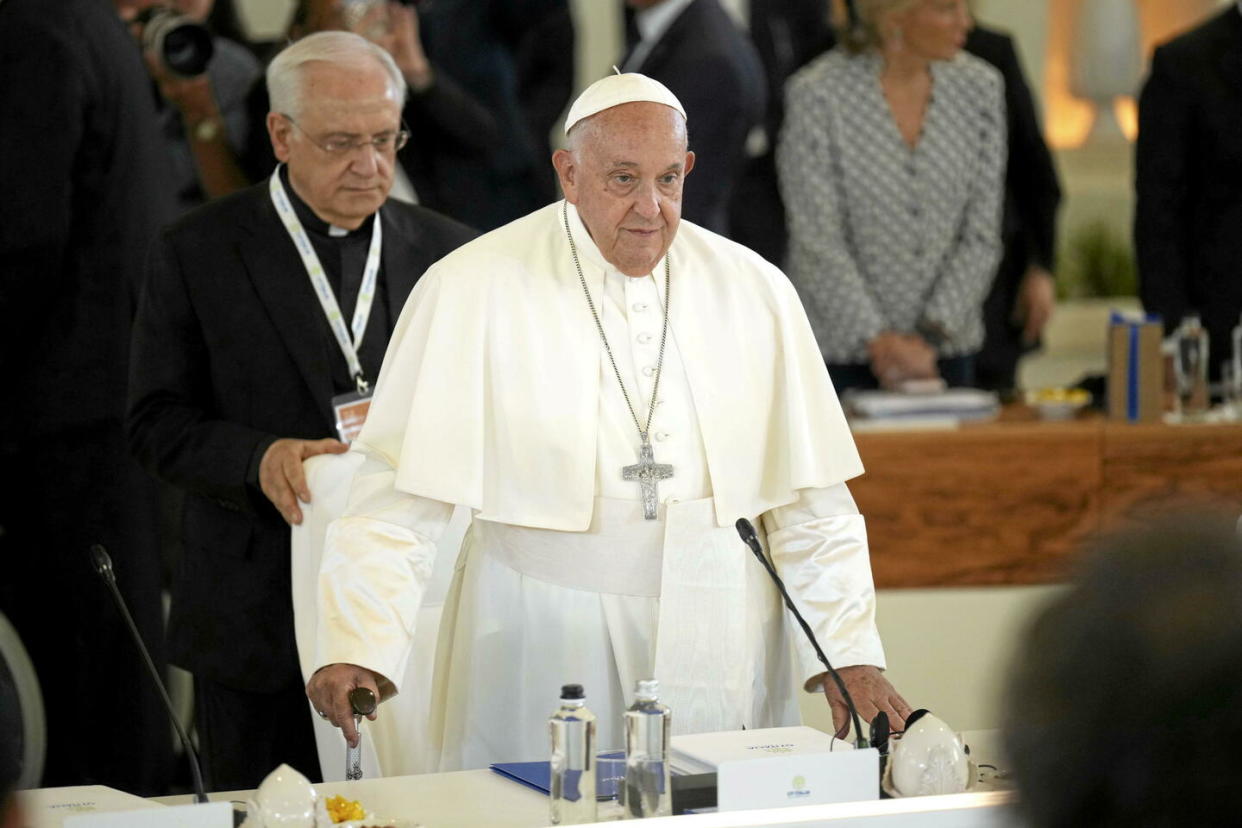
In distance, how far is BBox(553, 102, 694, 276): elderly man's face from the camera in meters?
3.00

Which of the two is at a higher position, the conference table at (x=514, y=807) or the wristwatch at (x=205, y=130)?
the wristwatch at (x=205, y=130)

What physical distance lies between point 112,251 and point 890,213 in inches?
91.5

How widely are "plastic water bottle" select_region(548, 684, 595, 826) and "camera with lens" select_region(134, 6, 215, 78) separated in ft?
8.90

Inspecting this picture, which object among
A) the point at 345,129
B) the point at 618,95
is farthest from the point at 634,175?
the point at 345,129

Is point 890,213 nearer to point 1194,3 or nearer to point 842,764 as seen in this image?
point 842,764

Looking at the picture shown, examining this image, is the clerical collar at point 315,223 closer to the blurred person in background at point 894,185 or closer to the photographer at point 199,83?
the photographer at point 199,83

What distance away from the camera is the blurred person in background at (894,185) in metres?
5.59

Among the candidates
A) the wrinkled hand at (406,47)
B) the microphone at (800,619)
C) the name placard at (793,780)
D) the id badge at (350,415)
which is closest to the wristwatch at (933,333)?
the wrinkled hand at (406,47)

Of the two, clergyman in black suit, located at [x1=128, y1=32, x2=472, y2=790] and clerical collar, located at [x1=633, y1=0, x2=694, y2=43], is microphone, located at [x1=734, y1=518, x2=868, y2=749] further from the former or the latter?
clerical collar, located at [x1=633, y1=0, x2=694, y2=43]

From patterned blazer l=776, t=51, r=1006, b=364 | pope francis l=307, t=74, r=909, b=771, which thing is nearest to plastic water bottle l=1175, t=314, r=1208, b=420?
patterned blazer l=776, t=51, r=1006, b=364

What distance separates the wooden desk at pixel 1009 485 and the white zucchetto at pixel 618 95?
2.60m

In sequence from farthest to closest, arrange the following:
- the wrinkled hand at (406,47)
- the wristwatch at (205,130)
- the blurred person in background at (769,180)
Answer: the blurred person in background at (769,180), the wrinkled hand at (406,47), the wristwatch at (205,130)

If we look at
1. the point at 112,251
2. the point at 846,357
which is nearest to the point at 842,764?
the point at 112,251

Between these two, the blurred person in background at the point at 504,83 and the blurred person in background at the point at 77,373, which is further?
the blurred person in background at the point at 504,83
